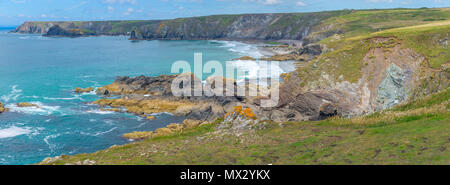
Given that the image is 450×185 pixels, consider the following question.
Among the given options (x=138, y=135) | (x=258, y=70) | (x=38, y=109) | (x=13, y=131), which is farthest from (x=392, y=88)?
(x=258, y=70)

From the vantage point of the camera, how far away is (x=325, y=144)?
628 inches

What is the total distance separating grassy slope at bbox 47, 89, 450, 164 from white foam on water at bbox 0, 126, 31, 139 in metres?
25.9

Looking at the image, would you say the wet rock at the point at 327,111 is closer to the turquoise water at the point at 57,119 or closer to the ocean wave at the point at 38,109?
the turquoise water at the point at 57,119

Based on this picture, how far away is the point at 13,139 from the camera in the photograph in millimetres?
35719

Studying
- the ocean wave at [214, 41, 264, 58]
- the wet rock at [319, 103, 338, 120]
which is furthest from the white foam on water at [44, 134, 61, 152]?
the ocean wave at [214, 41, 264, 58]

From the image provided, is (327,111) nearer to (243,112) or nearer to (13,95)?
(243,112)

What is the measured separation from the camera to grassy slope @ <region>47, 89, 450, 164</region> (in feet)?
43.2

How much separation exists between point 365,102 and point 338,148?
43.6 feet

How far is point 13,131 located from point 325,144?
3801 cm

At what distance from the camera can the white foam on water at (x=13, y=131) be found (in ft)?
121

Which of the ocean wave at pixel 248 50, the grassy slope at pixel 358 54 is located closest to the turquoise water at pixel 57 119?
the grassy slope at pixel 358 54

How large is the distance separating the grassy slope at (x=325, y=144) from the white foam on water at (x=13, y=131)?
25.9m

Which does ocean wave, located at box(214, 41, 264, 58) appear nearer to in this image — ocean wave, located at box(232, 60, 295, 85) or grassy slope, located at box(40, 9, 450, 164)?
ocean wave, located at box(232, 60, 295, 85)
